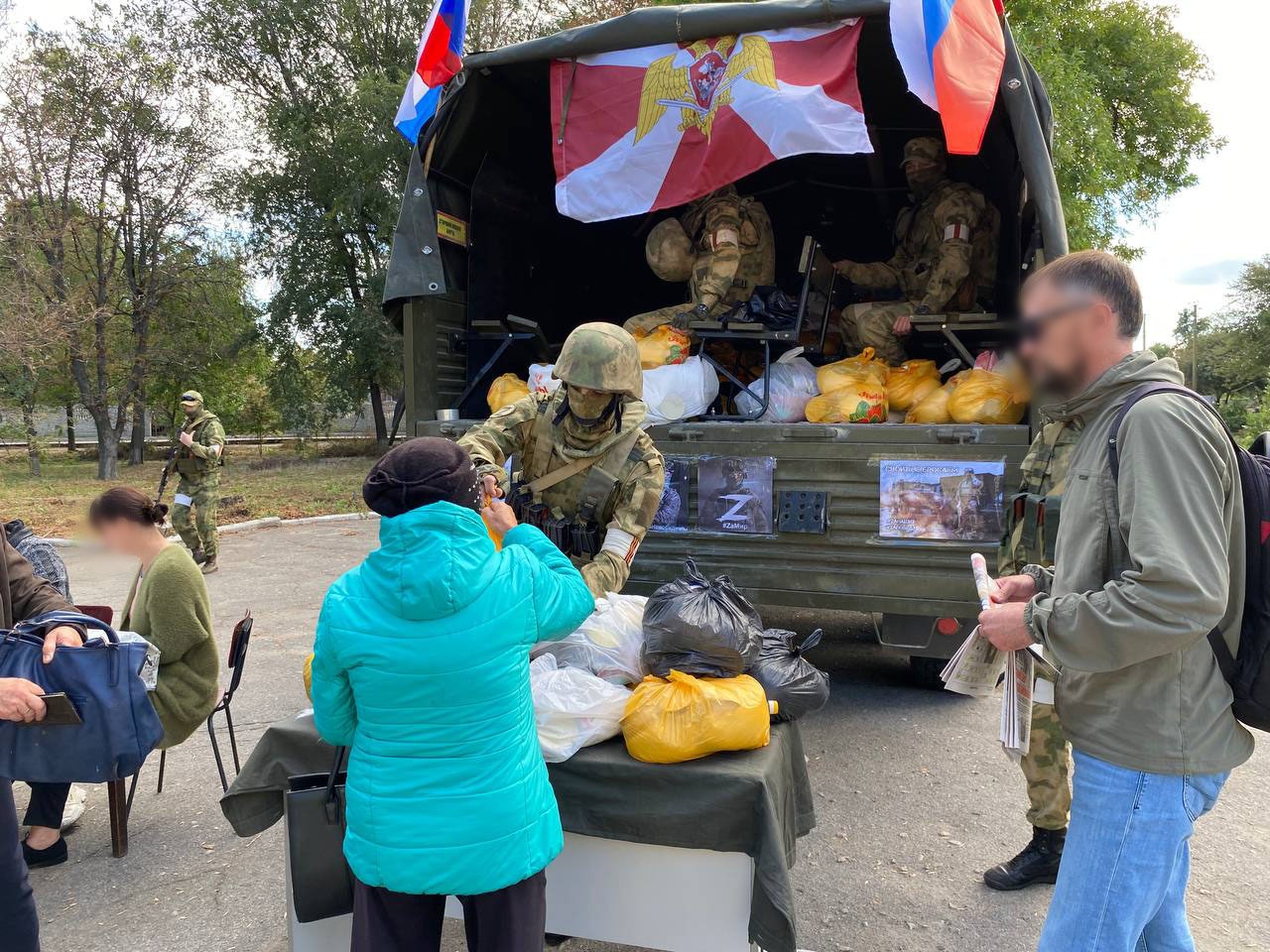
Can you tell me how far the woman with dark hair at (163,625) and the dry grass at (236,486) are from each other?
437cm

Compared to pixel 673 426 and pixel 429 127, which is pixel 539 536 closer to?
pixel 673 426

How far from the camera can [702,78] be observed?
413cm

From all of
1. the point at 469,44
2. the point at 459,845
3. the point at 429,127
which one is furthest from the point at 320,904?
the point at 469,44

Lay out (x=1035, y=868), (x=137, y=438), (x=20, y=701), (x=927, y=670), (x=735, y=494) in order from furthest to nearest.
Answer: (x=137, y=438), (x=927, y=670), (x=735, y=494), (x=1035, y=868), (x=20, y=701)

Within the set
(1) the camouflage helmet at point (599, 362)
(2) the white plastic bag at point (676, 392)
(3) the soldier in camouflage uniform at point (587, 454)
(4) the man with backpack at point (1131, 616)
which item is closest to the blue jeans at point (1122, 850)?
(4) the man with backpack at point (1131, 616)

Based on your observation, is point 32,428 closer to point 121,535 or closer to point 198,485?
point 198,485

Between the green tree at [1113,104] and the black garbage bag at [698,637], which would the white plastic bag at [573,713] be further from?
the green tree at [1113,104]

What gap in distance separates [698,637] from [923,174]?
13.0 ft

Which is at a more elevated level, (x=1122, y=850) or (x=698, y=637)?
(x=698, y=637)

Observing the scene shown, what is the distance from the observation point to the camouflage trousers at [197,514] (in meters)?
7.56

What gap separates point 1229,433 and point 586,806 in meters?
1.54

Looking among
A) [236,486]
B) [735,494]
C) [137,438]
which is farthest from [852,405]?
[137,438]

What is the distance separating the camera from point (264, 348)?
1914 centimetres

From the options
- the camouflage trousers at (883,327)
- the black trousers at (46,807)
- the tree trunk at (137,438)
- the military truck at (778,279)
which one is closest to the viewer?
the black trousers at (46,807)
